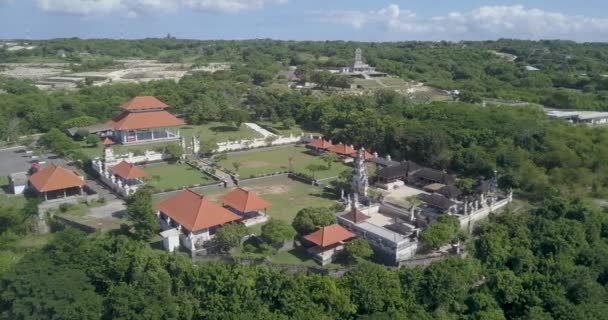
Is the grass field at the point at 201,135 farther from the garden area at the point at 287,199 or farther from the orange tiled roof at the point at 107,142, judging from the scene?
the garden area at the point at 287,199

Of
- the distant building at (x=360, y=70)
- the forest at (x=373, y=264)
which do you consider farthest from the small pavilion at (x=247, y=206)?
the distant building at (x=360, y=70)

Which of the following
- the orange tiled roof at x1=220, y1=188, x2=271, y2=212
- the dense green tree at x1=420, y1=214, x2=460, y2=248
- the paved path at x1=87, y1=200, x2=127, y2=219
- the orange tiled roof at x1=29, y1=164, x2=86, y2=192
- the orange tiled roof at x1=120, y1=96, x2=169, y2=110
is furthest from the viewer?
the orange tiled roof at x1=120, y1=96, x2=169, y2=110

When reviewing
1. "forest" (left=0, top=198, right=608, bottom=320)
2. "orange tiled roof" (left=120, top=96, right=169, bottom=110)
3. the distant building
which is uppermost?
the distant building

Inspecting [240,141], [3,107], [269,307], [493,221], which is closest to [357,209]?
[493,221]

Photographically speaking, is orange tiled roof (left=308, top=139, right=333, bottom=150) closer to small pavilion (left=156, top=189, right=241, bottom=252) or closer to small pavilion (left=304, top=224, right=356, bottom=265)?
small pavilion (left=156, top=189, right=241, bottom=252)

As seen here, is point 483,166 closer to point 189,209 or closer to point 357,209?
point 357,209

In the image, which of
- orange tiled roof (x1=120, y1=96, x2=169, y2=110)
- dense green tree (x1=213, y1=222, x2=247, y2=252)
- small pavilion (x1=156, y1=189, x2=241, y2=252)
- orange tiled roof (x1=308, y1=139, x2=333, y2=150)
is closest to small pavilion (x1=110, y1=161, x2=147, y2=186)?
small pavilion (x1=156, y1=189, x2=241, y2=252)
